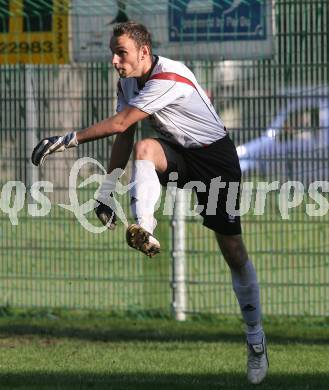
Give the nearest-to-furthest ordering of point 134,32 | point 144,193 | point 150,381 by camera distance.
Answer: point 144,193, point 134,32, point 150,381

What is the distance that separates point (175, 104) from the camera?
7824 mm

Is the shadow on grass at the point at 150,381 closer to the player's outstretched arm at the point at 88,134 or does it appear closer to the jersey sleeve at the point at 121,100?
the player's outstretched arm at the point at 88,134

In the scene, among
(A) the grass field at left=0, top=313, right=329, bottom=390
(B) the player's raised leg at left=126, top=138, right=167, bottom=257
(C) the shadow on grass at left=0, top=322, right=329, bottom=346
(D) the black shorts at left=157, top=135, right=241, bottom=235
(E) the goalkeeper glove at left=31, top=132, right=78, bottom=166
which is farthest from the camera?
(C) the shadow on grass at left=0, top=322, right=329, bottom=346

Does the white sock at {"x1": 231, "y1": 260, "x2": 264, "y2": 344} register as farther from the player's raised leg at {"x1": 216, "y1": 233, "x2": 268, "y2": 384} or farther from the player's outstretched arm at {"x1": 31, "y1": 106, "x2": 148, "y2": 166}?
the player's outstretched arm at {"x1": 31, "y1": 106, "x2": 148, "y2": 166}

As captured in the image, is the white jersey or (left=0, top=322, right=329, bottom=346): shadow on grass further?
(left=0, top=322, right=329, bottom=346): shadow on grass

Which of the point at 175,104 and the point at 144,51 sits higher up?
the point at 144,51

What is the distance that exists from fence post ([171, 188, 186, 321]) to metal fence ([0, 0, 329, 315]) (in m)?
0.06

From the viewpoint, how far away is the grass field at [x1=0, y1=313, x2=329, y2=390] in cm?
830

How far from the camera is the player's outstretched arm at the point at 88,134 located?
24.4 feet

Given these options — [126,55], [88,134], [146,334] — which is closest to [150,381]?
[88,134]

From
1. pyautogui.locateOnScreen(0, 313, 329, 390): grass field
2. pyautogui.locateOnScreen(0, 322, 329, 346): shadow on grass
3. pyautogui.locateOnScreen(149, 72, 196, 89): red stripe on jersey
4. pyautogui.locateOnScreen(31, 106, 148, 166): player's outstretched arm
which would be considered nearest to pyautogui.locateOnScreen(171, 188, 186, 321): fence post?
pyautogui.locateOnScreen(0, 313, 329, 390): grass field

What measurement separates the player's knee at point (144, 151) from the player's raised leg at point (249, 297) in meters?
0.88

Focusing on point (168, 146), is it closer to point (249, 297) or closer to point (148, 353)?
point (249, 297)

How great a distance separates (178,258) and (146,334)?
1091 millimetres
